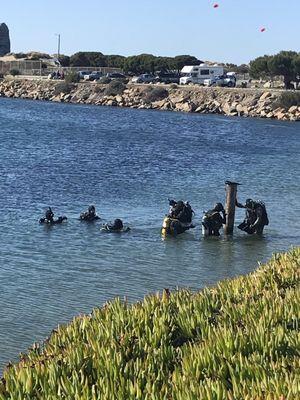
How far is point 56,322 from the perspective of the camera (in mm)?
15047

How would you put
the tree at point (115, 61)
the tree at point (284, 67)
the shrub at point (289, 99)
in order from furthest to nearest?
the tree at point (115, 61) < the tree at point (284, 67) < the shrub at point (289, 99)

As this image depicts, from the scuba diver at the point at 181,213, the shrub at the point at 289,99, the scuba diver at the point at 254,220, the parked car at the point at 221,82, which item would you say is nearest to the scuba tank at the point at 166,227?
the scuba diver at the point at 181,213

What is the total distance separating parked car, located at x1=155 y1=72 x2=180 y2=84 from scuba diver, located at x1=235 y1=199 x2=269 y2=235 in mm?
97820

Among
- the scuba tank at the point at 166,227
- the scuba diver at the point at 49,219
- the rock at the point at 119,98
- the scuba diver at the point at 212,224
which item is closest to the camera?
the scuba tank at the point at 166,227

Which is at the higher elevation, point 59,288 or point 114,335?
point 114,335

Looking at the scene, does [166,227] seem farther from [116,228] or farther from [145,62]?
[145,62]

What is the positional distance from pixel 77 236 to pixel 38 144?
35666 mm

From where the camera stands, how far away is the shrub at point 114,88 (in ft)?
376

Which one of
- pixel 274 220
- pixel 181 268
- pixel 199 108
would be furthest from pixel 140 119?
pixel 181 268

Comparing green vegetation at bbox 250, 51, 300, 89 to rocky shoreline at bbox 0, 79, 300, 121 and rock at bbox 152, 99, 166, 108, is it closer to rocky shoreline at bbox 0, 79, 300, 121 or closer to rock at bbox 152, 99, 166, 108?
rocky shoreline at bbox 0, 79, 300, 121

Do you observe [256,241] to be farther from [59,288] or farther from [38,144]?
[38,144]

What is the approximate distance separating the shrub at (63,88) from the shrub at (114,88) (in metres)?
8.85

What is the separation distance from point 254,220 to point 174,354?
17.3 meters

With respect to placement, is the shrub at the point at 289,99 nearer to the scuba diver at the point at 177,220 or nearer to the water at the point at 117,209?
the water at the point at 117,209
